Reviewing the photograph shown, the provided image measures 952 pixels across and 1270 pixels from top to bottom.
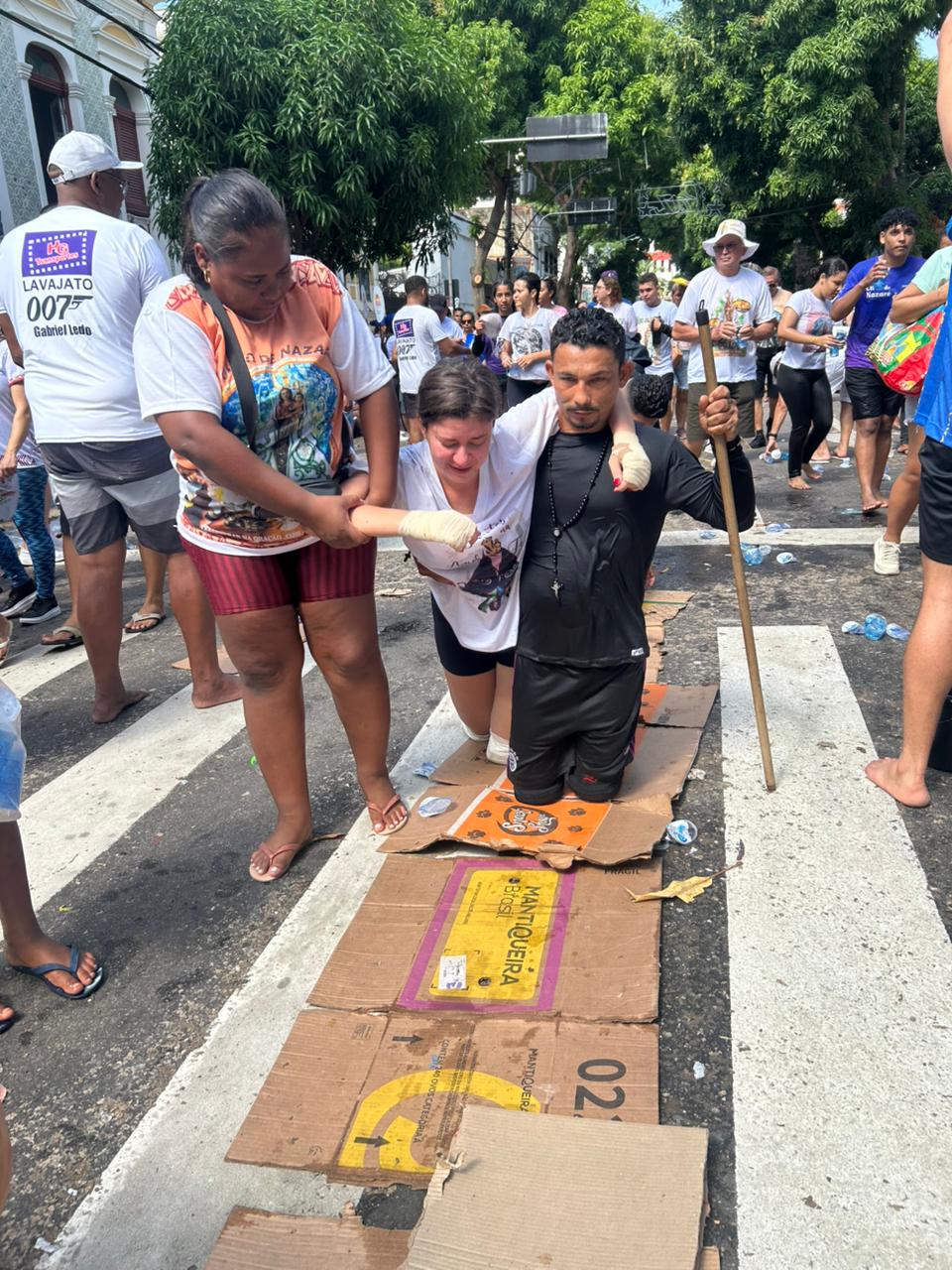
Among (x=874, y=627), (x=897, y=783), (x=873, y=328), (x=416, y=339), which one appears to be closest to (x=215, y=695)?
(x=897, y=783)

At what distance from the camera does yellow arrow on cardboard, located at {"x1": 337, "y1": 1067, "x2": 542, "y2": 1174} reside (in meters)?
1.89

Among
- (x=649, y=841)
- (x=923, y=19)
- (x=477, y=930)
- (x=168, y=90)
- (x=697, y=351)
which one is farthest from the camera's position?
(x=923, y=19)

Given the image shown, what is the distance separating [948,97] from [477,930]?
2.58 metres

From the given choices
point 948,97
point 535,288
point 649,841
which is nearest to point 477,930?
point 649,841

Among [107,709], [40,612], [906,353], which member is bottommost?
[40,612]

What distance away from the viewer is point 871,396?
6.61 m

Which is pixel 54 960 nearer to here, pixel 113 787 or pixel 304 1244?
pixel 304 1244

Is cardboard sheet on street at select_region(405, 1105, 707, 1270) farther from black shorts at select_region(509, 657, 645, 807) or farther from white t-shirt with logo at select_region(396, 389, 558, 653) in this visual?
white t-shirt with logo at select_region(396, 389, 558, 653)

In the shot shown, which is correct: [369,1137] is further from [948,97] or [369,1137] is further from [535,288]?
[535,288]

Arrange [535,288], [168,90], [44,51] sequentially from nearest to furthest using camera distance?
1. [535,288]
2. [168,90]
3. [44,51]

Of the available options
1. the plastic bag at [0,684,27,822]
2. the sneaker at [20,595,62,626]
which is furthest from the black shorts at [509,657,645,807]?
the sneaker at [20,595,62,626]

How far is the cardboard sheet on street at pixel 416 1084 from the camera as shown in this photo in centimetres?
191

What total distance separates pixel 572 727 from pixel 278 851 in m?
0.99

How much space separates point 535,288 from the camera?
9.82 meters
